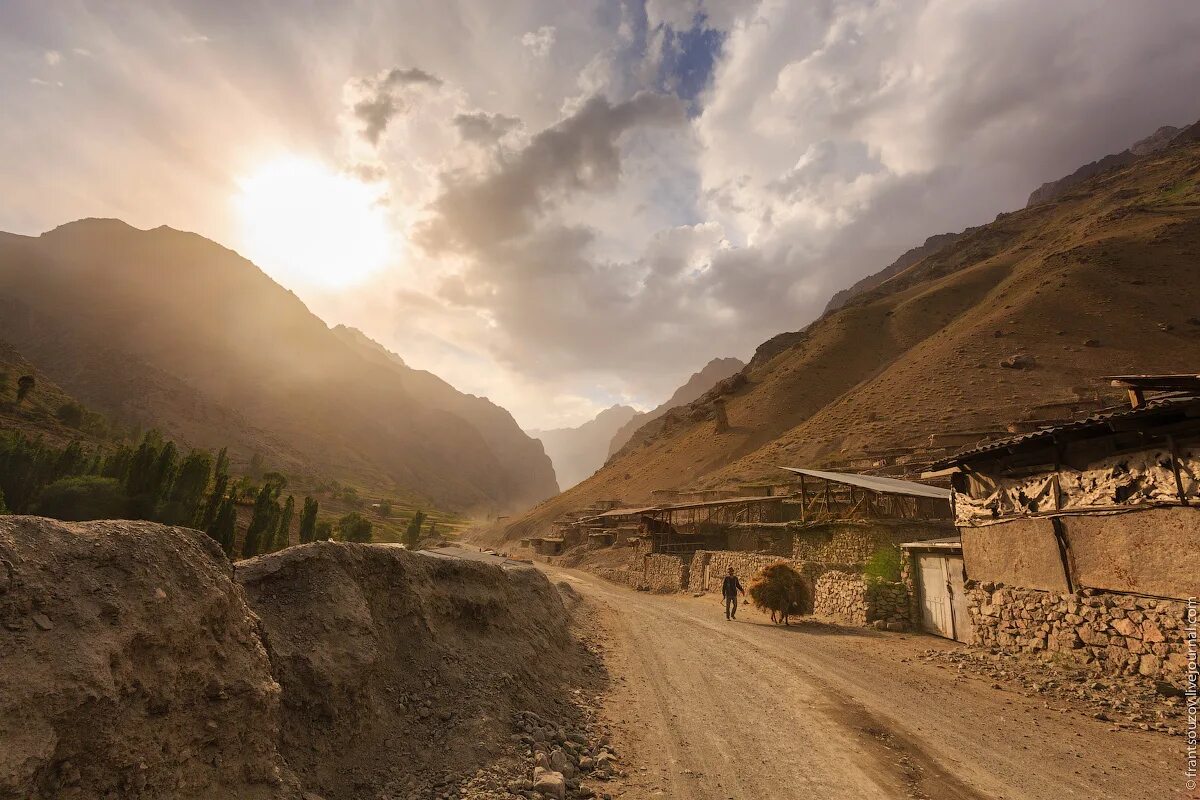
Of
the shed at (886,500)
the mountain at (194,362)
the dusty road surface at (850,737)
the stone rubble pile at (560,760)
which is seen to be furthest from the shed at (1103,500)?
the mountain at (194,362)

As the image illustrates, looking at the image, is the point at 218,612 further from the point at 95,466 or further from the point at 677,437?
the point at 677,437

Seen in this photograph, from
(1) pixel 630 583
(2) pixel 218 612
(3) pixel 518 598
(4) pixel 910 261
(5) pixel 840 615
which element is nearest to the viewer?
(2) pixel 218 612

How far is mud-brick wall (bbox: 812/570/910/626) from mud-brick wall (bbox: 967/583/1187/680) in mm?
4079

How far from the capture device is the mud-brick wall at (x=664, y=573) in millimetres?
31406

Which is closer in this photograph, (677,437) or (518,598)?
(518,598)

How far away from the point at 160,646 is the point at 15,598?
1142 mm

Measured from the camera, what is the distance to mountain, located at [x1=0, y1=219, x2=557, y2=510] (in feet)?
363

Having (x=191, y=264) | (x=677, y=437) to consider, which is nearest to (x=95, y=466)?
(x=677, y=437)

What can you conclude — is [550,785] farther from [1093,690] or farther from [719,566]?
[719,566]

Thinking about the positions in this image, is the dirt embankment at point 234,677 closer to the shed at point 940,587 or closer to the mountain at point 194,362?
the shed at point 940,587

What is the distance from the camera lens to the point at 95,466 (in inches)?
1764

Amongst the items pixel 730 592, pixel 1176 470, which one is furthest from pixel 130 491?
pixel 1176 470

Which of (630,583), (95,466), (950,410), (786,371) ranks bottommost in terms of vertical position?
(630,583)

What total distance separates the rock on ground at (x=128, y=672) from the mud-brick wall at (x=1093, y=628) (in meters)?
14.3
